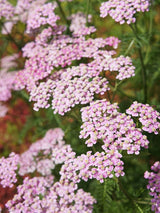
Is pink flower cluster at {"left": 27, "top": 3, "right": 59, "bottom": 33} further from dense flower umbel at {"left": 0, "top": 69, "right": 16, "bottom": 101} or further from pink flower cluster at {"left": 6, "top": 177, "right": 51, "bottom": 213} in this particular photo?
pink flower cluster at {"left": 6, "top": 177, "right": 51, "bottom": 213}

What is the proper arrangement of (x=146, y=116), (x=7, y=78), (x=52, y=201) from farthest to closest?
(x=7, y=78)
(x=52, y=201)
(x=146, y=116)

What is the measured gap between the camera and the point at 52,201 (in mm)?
2613

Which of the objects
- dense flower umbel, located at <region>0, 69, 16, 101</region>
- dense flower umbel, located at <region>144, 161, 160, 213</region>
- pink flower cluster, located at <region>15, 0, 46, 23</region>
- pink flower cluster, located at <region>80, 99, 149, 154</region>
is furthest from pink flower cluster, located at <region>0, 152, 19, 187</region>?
pink flower cluster, located at <region>15, 0, 46, 23</region>

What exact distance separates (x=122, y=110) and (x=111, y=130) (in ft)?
1.47

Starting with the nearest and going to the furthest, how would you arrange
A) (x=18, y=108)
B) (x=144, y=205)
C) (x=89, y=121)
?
(x=89, y=121) → (x=144, y=205) → (x=18, y=108)

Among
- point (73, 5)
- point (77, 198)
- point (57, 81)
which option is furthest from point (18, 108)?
point (77, 198)

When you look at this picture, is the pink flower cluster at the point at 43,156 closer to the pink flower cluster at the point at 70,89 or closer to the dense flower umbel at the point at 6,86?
the pink flower cluster at the point at 70,89

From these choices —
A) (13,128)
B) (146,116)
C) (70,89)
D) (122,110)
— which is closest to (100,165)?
(146,116)

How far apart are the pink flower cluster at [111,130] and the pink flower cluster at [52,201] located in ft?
1.74

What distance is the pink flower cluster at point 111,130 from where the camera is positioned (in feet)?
7.37

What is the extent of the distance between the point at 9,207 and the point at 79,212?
0.65 m

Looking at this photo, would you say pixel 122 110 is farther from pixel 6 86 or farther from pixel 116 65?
pixel 6 86

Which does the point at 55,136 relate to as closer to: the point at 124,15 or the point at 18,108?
the point at 124,15

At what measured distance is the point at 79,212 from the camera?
254cm
